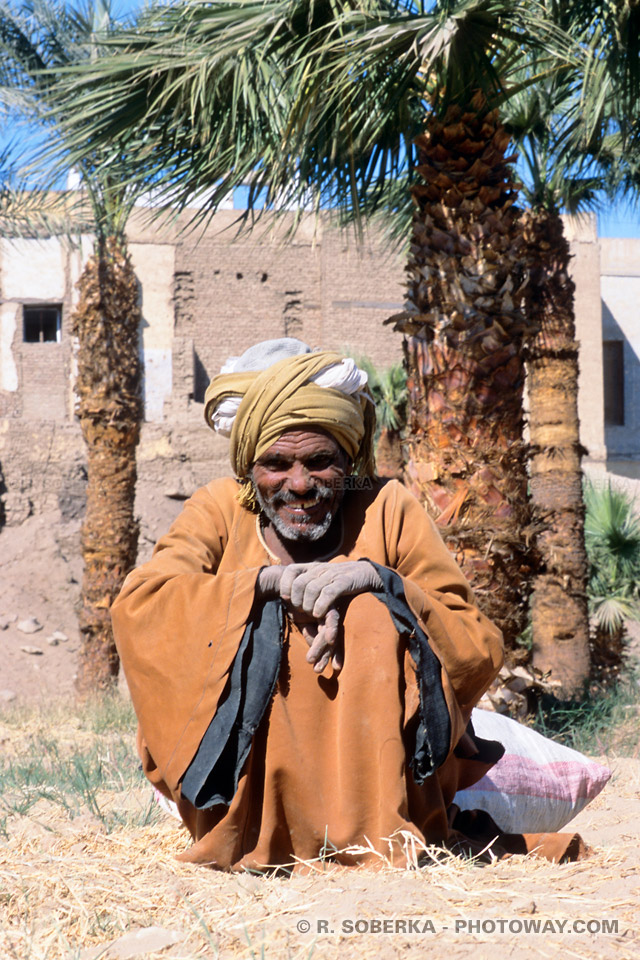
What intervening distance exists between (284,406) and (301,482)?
217 mm

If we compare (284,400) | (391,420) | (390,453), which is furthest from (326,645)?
(390,453)

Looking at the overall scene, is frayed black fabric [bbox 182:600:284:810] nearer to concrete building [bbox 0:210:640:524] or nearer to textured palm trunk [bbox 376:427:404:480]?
textured palm trunk [bbox 376:427:404:480]

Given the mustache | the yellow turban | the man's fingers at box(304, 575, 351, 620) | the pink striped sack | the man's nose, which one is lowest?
the pink striped sack

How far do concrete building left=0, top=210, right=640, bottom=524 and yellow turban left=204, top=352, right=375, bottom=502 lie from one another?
14.9 m

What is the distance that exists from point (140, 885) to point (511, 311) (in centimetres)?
379

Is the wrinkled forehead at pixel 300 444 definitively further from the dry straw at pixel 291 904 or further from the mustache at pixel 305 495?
the dry straw at pixel 291 904

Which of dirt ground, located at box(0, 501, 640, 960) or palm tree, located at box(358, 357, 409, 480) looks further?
palm tree, located at box(358, 357, 409, 480)

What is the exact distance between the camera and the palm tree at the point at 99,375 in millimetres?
8625

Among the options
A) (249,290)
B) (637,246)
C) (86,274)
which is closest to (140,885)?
(86,274)

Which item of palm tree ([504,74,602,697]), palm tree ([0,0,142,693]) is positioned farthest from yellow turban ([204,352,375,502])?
palm tree ([0,0,142,693])

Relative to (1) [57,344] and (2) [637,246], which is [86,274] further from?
(2) [637,246]

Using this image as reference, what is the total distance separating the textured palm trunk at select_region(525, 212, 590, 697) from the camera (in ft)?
25.7

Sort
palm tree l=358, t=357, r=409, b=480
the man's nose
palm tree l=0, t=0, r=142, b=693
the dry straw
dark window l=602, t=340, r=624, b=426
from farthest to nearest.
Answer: dark window l=602, t=340, r=624, b=426 < palm tree l=358, t=357, r=409, b=480 < palm tree l=0, t=0, r=142, b=693 < the man's nose < the dry straw

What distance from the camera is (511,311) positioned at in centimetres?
520
